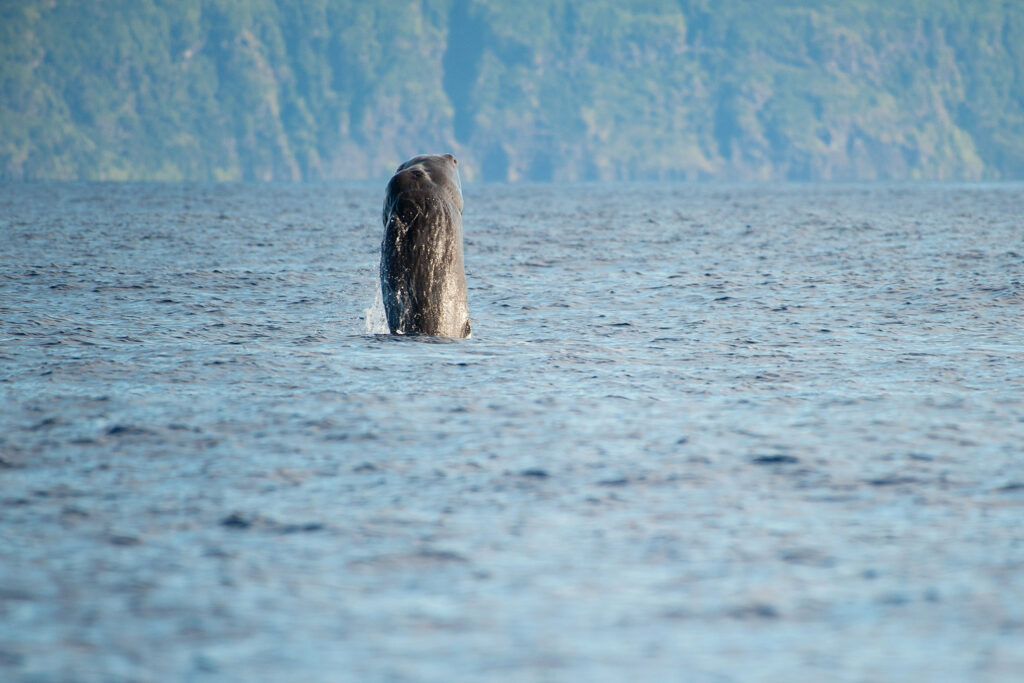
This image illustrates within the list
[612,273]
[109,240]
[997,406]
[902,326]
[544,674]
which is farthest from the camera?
[109,240]

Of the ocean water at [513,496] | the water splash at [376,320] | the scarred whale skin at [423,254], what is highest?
the scarred whale skin at [423,254]

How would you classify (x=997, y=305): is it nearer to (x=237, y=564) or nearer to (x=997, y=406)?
(x=997, y=406)

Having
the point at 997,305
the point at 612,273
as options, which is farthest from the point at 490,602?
the point at 612,273

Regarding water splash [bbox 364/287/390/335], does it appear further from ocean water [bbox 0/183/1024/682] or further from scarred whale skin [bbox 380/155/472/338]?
scarred whale skin [bbox 380/155/472/338]

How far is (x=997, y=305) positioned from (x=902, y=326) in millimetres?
3622

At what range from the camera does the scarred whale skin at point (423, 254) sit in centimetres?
1575

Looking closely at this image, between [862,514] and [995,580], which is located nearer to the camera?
[995,580]

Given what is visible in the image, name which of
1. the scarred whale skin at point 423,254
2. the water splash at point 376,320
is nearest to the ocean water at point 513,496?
the water splash at point 376,320

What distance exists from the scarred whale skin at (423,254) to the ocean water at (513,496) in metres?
0.60

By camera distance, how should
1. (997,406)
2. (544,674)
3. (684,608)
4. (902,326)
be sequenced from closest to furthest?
(544,674)
(684,608)
(997,406)
(902,326)

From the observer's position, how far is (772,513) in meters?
8.16

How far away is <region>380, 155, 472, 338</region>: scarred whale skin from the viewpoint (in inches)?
620

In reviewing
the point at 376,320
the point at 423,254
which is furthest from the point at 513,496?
the point at 376,320

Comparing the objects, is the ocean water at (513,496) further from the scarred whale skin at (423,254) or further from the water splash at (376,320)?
the scarred whale skin at (423,254)
